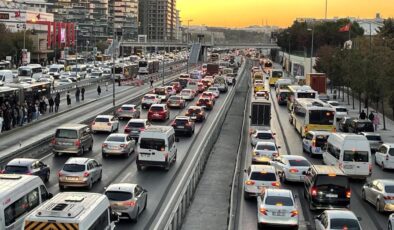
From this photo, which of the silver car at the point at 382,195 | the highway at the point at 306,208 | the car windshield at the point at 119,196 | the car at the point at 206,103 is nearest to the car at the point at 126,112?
the car at the point at 206,103

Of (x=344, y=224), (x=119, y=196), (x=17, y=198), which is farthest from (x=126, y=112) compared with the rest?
(x=17, y=198)

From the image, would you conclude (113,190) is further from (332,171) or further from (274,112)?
(274,112)

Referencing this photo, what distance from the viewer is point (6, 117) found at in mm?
39469

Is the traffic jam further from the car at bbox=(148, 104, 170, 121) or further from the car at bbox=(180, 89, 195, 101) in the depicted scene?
the car at bbox=(180, 89, 195, 101)

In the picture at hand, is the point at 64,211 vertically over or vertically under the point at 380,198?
over

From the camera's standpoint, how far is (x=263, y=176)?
24250 millimetres

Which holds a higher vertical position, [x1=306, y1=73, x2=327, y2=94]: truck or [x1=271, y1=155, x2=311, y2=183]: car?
[x1=306, y1=73, x2=327, y2=94]: truck

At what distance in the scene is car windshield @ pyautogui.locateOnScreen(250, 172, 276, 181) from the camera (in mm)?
24172

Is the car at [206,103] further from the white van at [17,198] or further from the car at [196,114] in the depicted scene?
the white van at [17,198]

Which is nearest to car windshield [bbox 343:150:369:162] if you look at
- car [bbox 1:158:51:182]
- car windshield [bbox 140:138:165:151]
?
car windshield [bbox 140:138:165:151]

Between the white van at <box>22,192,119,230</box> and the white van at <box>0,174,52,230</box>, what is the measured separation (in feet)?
5.25

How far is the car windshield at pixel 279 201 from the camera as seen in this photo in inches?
795

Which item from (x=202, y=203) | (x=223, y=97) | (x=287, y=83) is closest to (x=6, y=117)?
(x=202, y=203)

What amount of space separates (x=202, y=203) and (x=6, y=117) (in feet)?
69.3
